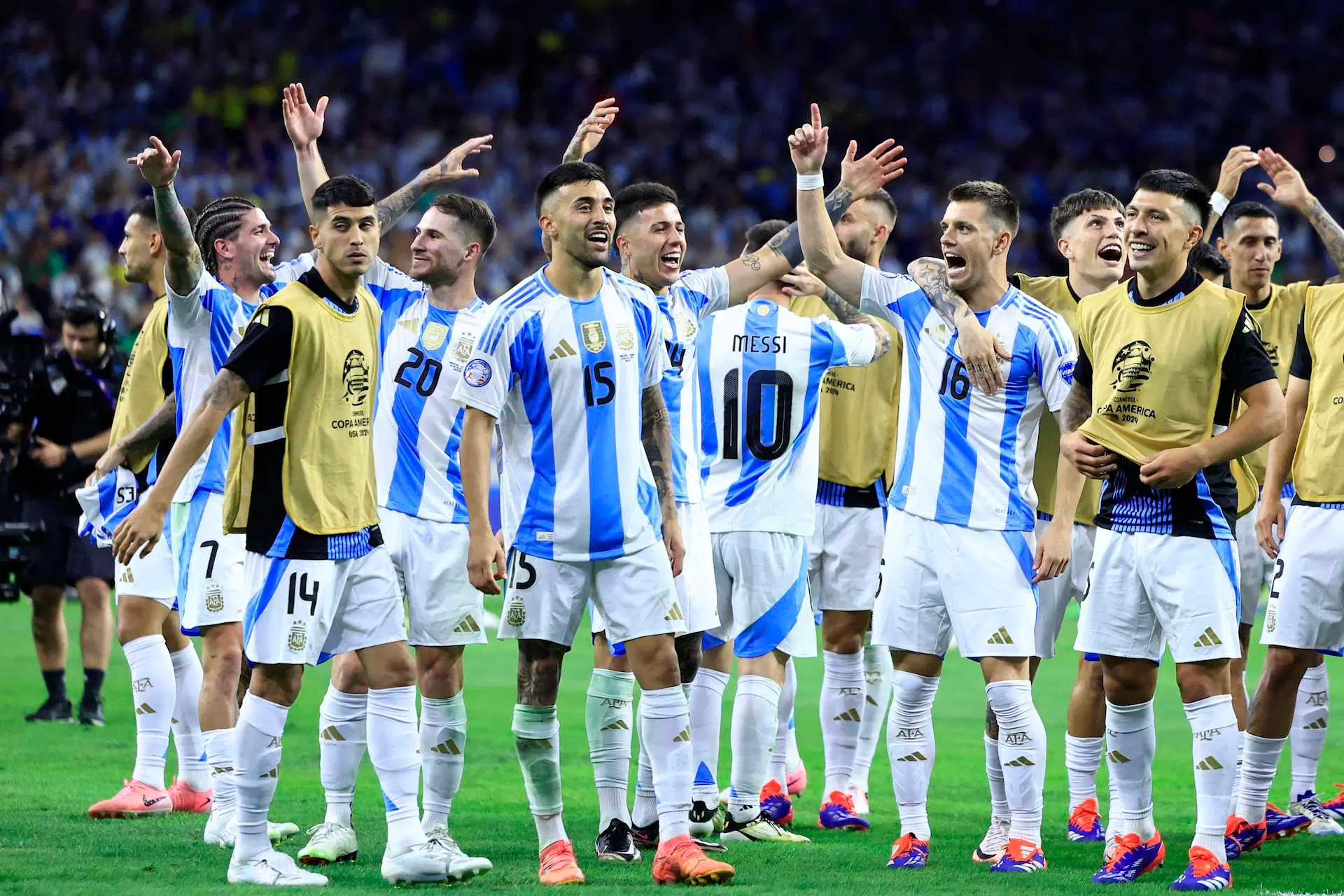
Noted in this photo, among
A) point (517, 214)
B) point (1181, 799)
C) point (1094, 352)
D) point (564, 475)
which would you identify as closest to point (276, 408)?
point (564, 475)

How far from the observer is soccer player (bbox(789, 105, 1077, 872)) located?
6.53 metres

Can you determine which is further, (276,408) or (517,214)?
(517,214)

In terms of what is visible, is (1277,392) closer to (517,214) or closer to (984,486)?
(984,486)

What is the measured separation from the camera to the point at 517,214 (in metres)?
25.0

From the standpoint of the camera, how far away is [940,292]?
22.5 ft

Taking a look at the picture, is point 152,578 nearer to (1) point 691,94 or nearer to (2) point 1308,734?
(2) point 1308,734

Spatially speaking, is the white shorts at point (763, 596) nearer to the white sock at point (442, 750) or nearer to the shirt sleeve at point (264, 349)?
the white sock at point (442, 750)

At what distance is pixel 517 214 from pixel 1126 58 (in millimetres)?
11505

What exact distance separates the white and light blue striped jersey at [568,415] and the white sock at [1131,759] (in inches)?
75.5

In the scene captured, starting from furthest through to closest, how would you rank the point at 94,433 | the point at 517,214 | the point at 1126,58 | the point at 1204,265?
the point at 1126,58
the point at 517,214
the point at 94,433
the point at 1204,265

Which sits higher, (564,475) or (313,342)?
(313,342)

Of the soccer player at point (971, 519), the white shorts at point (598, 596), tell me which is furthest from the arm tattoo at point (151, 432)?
the soccer player at point (971, 519)

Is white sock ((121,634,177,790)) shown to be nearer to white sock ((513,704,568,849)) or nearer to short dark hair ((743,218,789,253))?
white sock ((513,704,568,849))

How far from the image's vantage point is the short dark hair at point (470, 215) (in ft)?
23.7
